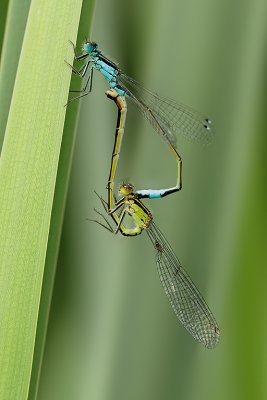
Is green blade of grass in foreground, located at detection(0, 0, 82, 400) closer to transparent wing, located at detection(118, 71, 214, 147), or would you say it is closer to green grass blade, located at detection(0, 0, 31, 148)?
green grass blade, located at detection(0, 0, 31, 148)

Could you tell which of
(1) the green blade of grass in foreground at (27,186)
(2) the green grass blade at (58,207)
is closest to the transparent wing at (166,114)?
(2) the green grass blade at (58,207)

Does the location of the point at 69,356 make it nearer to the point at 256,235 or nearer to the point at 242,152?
the point at 256,235

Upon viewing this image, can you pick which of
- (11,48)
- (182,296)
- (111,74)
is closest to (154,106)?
(111,74)

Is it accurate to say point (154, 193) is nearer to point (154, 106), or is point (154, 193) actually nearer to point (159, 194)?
point (159, 194)

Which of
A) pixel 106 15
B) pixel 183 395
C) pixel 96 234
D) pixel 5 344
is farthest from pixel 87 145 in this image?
pixel 5 344

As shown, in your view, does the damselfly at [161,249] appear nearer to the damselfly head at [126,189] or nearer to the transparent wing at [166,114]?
the damselfly head at [126,189]

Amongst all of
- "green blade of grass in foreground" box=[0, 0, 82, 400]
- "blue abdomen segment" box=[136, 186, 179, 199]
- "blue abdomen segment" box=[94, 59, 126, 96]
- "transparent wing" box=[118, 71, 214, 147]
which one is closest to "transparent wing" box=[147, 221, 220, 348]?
"blue abdomen segment" box=[136, 186, 179, 199]
